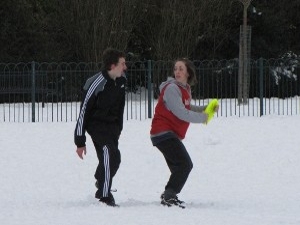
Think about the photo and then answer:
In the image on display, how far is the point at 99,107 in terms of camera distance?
29.1 feet

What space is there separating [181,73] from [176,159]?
0.93 metres

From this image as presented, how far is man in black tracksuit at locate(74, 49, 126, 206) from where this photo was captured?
8.83 meters

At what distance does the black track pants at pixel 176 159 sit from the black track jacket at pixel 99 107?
0.59 meters

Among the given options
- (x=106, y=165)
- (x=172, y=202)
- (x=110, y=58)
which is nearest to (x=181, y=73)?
(x=110, y=58)

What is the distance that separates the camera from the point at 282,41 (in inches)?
1437

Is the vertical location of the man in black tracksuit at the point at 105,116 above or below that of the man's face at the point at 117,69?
below

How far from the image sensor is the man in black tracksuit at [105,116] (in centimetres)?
883

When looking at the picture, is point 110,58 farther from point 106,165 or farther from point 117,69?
point 106,165

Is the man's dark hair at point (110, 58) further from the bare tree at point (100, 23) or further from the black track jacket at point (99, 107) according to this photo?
the bare tree at point (100, 23)

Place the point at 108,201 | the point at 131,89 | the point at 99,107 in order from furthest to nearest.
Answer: the point at 131,89
the point at 99,107
the point at 108,201

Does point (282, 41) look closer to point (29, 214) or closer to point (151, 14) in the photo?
point (151, 14)

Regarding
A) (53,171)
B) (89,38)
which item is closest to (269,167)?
(53,171)

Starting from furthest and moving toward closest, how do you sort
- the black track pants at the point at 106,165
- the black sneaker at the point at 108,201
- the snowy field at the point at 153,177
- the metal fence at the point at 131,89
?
1. the metal fence at the point at 131,89
2. the black track pants at the point at 106,165
3. the black sneaker at the point at 108,201
4. the snowy field at the point at 153,177

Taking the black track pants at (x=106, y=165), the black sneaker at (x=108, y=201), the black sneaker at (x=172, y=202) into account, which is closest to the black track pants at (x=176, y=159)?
the black sneaker at (x=172, y=202)
